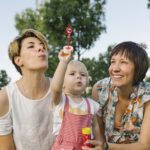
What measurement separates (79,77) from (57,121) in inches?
16.2

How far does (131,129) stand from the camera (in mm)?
3408

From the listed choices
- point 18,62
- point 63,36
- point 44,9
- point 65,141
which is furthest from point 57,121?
point 44,9

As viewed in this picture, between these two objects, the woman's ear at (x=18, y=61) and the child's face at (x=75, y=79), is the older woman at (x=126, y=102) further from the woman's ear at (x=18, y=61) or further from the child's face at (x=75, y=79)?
the woman's ear at (x=18, y=61)

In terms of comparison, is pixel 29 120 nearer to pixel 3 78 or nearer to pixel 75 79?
pixel 75 79

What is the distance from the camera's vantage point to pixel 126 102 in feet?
11.4

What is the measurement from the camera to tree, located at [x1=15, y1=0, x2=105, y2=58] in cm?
2020

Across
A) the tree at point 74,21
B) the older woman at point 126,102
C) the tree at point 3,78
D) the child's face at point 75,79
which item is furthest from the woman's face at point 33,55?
the tree at point 3,78

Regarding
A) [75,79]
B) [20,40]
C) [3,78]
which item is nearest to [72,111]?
[75,79]

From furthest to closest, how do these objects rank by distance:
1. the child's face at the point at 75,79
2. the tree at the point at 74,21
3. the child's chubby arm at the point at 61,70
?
the tree at the point at 74,21
the child's face at the point at 75,79
the child's chubby arm at the point at 61,70

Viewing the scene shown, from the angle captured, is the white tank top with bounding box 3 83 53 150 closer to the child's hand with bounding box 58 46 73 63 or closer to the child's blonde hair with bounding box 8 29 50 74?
the child's blonde hair with bounding box 8 29 50 74

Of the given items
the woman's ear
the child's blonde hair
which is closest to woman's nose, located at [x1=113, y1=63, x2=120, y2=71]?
the child's blonde hair

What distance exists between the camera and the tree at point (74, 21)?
20203 millimetres

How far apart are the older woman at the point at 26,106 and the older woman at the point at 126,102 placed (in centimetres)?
51

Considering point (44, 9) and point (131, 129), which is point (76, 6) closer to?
point (44, 9)
